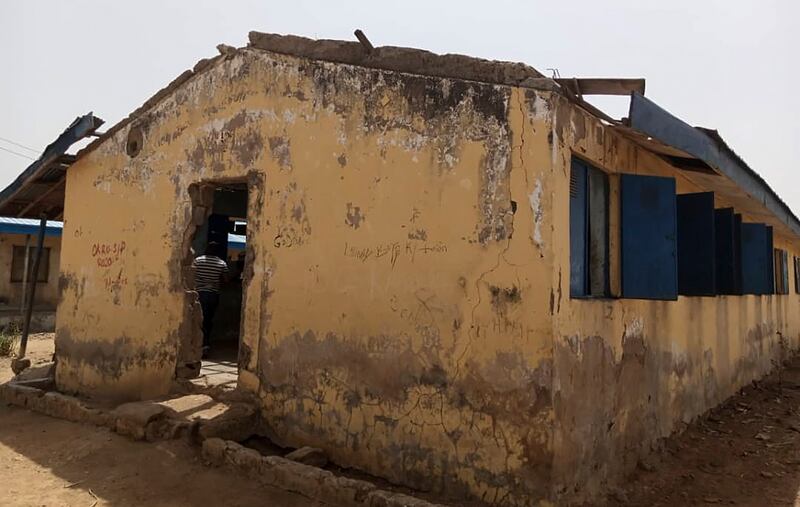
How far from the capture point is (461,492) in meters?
4.31

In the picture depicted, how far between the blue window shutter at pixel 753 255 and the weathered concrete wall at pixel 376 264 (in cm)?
625

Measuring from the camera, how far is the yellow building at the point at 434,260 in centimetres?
422

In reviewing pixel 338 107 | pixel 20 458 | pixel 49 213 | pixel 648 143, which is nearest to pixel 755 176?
pixel 648 143

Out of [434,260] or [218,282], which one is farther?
[218,282]

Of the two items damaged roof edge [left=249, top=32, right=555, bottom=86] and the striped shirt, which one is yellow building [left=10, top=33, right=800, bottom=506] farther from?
the striped shirt

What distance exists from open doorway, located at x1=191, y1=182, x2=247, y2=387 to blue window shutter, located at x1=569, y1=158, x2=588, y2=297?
3.20 metres

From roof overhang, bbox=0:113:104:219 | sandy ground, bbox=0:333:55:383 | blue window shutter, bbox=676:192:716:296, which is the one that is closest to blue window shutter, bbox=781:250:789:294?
blue window shutter, bbox=676:192:716:296

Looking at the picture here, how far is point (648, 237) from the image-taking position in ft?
16.7

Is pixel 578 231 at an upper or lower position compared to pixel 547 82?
lower

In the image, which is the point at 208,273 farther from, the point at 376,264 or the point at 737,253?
the point at 737,253

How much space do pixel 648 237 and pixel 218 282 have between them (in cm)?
553

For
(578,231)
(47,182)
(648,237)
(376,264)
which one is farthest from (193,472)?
(47,182)

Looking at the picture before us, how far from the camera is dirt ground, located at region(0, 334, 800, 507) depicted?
180 inches

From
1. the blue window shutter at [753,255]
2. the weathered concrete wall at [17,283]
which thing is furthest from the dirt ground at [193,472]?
the weathered concrete wall at [17,283]
